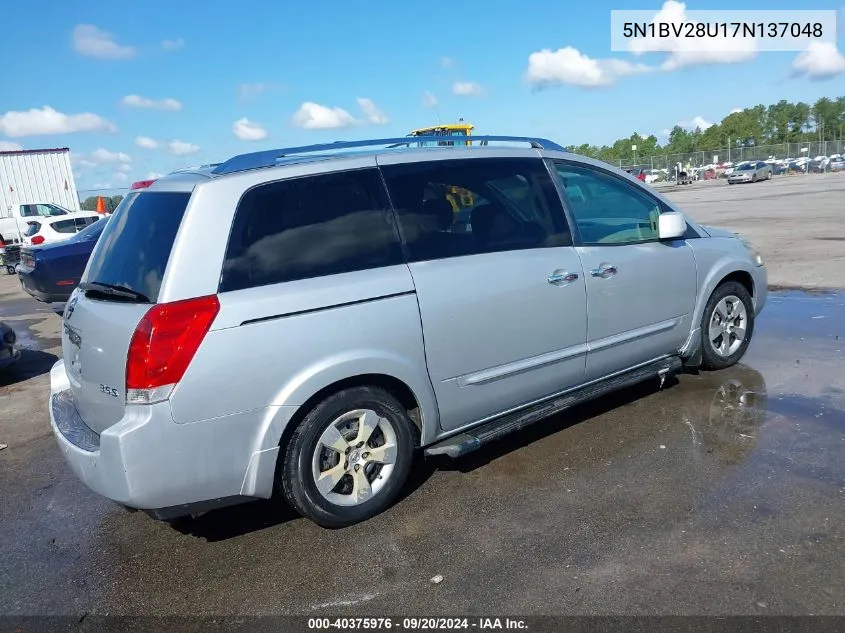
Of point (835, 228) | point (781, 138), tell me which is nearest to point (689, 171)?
point (835, 228)

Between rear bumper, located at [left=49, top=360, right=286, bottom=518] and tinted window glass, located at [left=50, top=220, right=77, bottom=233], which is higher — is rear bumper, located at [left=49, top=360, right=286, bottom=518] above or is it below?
below

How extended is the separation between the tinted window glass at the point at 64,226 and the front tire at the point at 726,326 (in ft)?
56.1

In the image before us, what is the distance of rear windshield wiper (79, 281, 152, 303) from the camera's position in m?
3.27

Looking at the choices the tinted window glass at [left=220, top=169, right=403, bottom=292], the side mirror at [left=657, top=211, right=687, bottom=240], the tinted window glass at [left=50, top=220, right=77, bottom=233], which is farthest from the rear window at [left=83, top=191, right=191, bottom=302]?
the tinted window glass at [left=50, top=220, right=77, bottom=233]

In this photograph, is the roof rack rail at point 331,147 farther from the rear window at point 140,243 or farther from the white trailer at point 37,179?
the white trailer at point 37,179

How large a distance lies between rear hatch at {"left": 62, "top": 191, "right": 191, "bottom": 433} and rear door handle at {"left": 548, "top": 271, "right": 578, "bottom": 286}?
6.97ft

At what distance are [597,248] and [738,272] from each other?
172 centimetres

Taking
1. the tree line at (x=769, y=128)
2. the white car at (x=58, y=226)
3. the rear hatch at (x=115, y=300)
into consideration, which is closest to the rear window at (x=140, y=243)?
the rear hatch at (x=115, y=300)

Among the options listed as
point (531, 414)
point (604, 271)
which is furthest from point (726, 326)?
point (531, 414)

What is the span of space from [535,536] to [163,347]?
6.46 ft

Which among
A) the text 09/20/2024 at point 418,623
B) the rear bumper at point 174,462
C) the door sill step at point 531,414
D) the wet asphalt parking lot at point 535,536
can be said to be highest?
the rear bumper at point 174,462

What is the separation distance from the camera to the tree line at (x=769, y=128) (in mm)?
93250

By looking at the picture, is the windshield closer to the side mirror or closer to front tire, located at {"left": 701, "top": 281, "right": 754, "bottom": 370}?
the side mirror

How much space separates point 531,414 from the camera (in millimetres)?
4176
